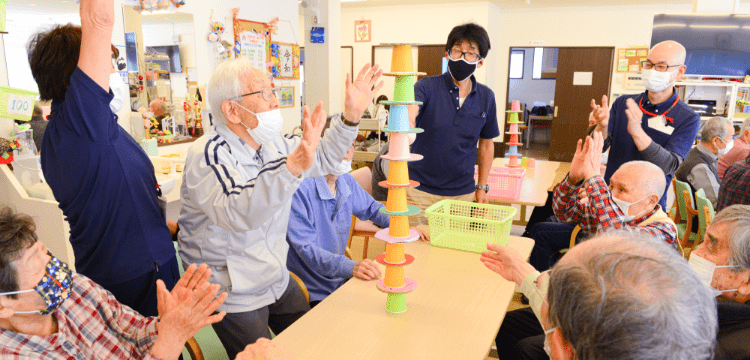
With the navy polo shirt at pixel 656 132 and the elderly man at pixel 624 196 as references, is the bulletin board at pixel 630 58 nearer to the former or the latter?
the navy polo shirt at pixel 656 132

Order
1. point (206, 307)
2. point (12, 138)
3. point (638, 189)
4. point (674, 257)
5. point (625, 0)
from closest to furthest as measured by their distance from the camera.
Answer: point (674, 257), point (206, 307), point (638, 189), point (12, 138), point (625, 0)

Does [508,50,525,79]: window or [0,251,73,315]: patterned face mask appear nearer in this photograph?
[0,251,73,315]: patterned face mask

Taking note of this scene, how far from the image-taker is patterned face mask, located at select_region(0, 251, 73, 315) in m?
1.18

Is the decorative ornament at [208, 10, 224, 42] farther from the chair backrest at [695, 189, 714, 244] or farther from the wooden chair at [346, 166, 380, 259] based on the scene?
the chair backrest at [695, 189, 714, 244]

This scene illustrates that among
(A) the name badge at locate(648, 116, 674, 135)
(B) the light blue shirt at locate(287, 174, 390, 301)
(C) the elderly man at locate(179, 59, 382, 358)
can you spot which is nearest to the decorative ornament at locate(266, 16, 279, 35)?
(B) the light blue shirt at locate(287, 174, 390, 301)

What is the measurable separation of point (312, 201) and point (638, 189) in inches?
58.2

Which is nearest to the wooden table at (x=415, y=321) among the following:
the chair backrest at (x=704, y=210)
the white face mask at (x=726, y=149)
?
the chair backrest at (x=704, y=210)

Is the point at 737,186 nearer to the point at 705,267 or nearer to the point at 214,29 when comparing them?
the point at 705,267

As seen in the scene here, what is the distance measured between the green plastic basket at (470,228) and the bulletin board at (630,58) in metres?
7.93

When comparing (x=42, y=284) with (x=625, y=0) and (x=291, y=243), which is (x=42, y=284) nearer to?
(x=291, y=243)

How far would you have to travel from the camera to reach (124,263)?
1.55m

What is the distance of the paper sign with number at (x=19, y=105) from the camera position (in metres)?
2.25

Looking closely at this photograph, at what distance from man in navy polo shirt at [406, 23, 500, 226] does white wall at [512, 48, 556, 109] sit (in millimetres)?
10776

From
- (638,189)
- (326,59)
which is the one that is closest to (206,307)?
(638,189)
